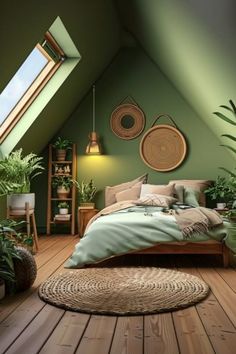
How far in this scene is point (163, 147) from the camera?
640cm

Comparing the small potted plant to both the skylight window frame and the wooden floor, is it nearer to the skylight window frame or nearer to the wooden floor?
the skylight window frame

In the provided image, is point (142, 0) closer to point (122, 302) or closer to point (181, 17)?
point (181, 17)

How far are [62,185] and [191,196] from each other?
2270mm

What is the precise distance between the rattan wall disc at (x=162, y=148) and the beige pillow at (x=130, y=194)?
0.71 meters

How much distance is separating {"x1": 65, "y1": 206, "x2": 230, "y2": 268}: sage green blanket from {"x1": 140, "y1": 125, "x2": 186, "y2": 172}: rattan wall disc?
2.49 m

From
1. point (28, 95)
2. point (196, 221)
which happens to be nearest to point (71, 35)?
point (28, 95)

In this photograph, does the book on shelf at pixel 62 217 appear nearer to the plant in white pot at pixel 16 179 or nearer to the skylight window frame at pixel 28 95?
the plant in white pot at pixel 16 179

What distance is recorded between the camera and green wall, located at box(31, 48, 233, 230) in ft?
21.0

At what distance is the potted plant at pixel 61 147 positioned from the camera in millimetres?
6414

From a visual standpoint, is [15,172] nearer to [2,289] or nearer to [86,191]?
[86,191]

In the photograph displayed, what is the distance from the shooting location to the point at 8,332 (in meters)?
2.26

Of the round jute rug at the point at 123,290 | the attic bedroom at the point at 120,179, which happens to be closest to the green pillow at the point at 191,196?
the attic bedroom at the point at 120,179

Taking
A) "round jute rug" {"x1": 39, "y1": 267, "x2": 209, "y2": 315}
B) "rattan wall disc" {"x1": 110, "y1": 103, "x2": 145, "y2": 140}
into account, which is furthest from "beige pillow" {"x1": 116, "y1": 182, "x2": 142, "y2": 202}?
"round jute rug" {"x1": 39, "y1": 267, "x2": 209, "y2": 315}

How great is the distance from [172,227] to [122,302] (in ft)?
4.55
